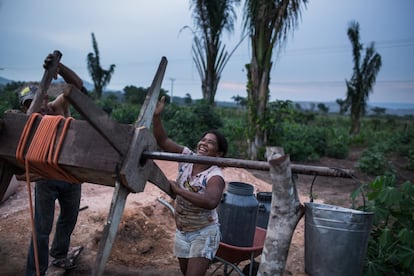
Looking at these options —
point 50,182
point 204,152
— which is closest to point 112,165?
point 204,152

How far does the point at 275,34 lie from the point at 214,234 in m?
6.84

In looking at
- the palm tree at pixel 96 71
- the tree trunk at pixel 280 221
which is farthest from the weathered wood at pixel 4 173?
the palm tree at pixel 96 71

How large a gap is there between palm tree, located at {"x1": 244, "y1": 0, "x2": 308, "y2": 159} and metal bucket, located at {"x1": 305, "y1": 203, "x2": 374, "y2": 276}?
284 inches

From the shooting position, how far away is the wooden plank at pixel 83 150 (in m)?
1.35

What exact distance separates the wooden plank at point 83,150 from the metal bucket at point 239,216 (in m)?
1.65

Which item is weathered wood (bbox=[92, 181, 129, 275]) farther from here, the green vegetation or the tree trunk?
the green vegetation

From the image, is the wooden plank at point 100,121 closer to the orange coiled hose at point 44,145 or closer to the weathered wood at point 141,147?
the weathered wood at point 141,147

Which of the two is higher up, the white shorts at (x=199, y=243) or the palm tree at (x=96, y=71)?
the palm tree at (x=96, y=71)

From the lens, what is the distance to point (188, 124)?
9789 mm

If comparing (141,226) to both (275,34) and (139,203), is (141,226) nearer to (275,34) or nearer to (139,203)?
(139,203)

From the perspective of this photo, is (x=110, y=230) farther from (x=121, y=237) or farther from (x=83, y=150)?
(x=121, y=237)

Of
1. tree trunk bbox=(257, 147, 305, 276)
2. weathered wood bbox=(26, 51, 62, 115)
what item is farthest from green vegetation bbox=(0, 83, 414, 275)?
weathered wood bbox=(26, 51, 62, 115)

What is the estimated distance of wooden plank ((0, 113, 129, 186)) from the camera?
1348mm

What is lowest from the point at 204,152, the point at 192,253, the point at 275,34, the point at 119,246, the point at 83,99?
the point at 119,246
